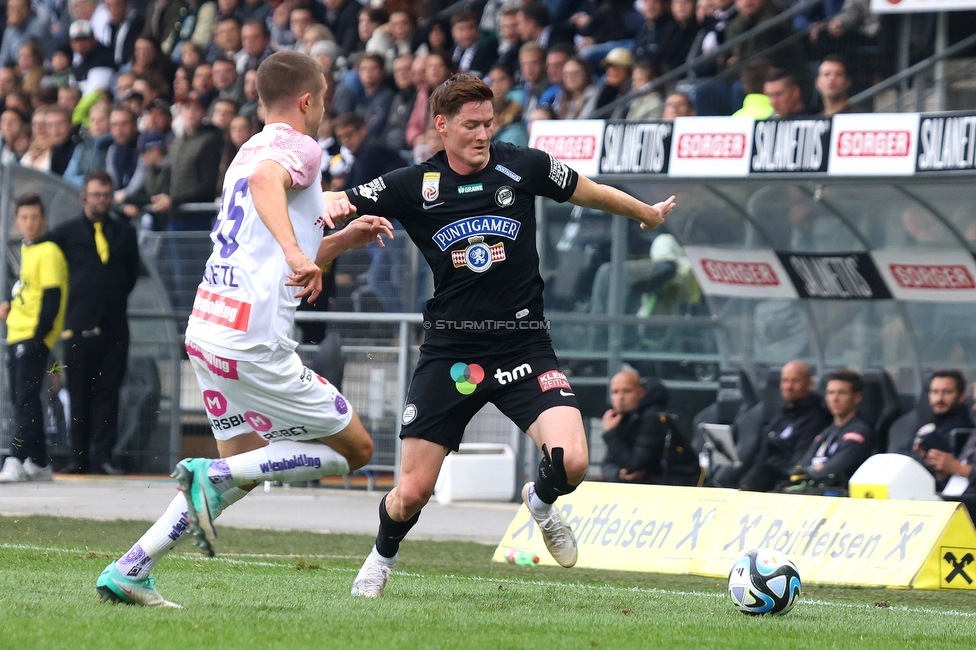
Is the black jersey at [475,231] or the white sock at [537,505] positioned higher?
the black jersey at [475,231]

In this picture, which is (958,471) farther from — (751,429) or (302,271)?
(302,271)

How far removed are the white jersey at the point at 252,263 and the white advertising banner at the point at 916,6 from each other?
8.07 m

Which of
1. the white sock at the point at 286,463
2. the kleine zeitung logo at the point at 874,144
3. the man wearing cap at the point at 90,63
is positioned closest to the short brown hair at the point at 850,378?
the kleine zeitung logo at the point at 874,144

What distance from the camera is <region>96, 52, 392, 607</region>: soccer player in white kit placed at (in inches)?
229

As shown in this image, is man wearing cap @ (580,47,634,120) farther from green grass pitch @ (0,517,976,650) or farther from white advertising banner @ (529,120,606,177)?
green grass pitch @ (0,517,976,650)

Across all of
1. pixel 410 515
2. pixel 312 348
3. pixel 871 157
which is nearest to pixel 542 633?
pixel 410 515

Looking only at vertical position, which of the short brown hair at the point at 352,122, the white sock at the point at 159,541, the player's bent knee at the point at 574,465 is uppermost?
the short brown hair at the point at 352,122

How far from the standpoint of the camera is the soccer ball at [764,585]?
6.62 metres

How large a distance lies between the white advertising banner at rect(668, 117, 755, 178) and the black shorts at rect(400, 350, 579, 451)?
5122mm

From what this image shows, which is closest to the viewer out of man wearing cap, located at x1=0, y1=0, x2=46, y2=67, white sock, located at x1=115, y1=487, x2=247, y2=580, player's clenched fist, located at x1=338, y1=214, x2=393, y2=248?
white sock, located at x1=115, y1=487, x2=247, y2=580

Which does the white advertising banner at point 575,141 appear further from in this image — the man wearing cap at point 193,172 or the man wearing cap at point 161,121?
the man wearing cap at point 161,121

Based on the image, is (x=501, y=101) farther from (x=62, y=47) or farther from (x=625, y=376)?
(x=62, y=47)

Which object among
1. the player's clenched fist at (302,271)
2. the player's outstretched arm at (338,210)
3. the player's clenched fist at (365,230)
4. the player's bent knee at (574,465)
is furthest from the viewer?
the player's bent knee at (574,465)

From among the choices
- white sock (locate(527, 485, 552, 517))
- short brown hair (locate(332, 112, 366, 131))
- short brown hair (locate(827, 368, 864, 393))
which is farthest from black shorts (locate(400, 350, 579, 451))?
short brown hair (locate(332, 112, 366, 131))
